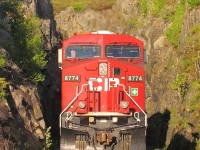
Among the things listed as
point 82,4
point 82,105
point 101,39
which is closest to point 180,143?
point 101,39

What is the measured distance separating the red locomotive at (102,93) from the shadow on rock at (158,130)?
12.6m

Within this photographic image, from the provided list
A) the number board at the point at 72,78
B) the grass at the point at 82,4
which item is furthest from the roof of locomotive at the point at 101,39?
the grass at the point at 82,4

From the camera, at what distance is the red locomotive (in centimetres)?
1780

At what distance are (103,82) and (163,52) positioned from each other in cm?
1808

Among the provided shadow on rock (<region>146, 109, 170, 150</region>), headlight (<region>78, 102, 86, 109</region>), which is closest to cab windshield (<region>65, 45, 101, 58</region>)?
headlight (<region>78, 102, 86, 109</region>)

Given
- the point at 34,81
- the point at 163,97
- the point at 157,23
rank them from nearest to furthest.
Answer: the point at 34,81 → the point at 163,97 → the point at 157,23

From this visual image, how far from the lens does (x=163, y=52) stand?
3588 centimetres

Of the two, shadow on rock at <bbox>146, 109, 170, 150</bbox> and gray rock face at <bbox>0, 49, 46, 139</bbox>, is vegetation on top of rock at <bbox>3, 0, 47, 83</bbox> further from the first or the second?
shadow on rock at <bbox>146, 109, 170, 150</bbox>

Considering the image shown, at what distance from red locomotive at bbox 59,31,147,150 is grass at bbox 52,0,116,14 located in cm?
4159

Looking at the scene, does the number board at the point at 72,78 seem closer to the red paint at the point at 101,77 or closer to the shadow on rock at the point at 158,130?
the red paint at the point at 101,77

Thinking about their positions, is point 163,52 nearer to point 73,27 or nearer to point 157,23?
point 157,23

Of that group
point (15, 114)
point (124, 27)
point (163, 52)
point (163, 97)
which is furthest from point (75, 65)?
point (124, 27)

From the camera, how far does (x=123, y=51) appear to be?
62.0 ft

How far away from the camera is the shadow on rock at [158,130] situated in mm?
30837
